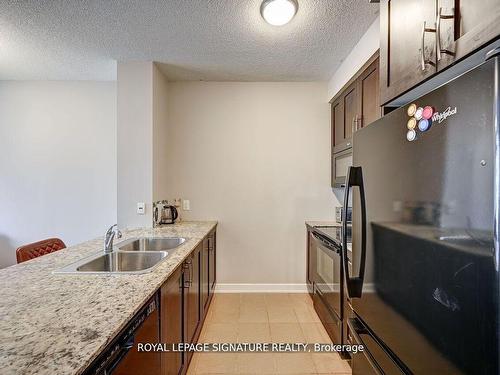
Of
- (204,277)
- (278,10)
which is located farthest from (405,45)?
(204,277)

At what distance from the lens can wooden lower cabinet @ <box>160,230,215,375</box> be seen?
4.53 feet

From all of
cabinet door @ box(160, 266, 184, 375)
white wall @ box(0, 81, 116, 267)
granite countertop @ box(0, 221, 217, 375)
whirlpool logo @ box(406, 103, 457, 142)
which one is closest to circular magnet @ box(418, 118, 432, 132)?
whirlpool logo @ box(406, 103, 457, 142)

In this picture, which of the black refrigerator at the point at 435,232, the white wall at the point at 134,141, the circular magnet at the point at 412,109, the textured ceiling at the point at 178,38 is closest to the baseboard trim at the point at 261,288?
the white wall at the point at 134,141

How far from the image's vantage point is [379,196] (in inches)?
42.5

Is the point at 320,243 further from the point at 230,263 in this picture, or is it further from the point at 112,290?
the point at 112,290

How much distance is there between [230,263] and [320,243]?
4.21ft

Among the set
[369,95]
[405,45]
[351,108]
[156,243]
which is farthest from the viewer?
[351,108]

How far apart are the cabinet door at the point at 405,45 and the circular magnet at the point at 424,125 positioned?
26 cm

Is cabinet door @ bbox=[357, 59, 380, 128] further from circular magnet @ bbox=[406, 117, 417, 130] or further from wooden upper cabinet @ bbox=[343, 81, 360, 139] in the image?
circular magnet @ bbox=[406, 117, 417, 130]

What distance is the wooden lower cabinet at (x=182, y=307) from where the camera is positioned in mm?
1381

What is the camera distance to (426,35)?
100 cm

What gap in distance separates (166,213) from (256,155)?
1.27 meters

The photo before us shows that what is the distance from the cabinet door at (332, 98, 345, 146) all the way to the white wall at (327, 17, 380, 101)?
13cm

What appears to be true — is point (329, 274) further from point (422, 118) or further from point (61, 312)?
point (61, 312)
